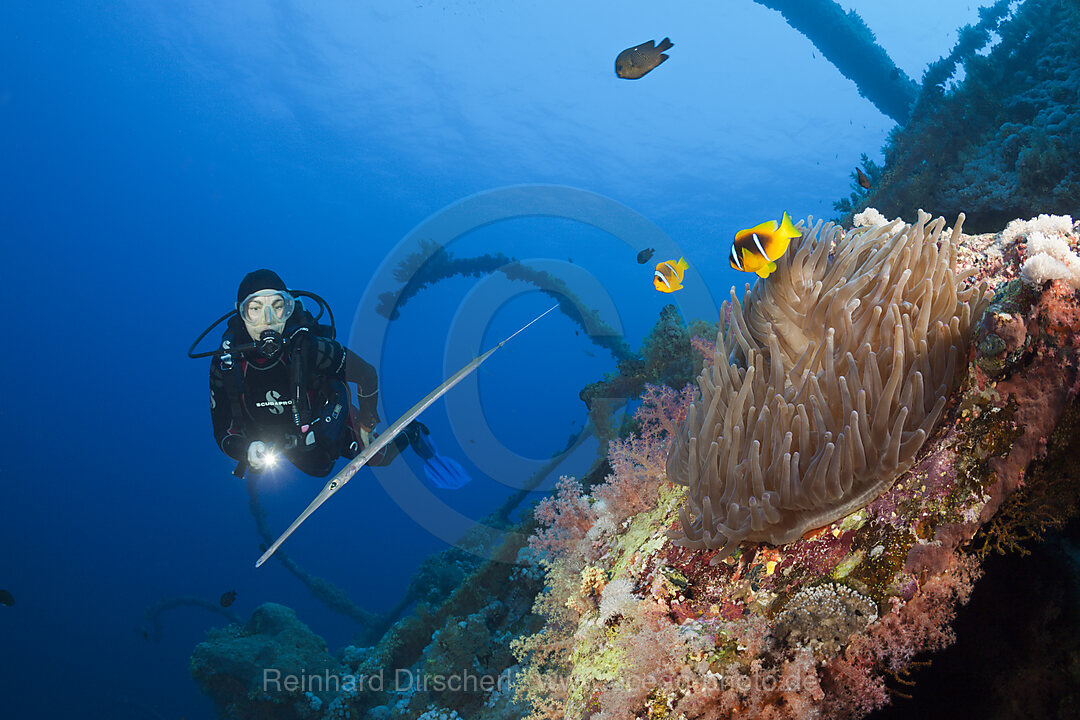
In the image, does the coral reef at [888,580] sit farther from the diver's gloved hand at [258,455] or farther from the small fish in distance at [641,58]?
the small fish in distance at [641,58]

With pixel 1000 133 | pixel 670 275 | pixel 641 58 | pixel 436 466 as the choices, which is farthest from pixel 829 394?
→ pixel 1000 133

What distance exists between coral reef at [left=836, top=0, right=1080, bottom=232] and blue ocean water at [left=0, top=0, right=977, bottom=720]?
793cm

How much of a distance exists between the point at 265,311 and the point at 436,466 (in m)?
3.07

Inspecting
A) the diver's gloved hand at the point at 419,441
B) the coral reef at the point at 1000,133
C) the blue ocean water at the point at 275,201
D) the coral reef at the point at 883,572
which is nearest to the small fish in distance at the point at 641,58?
the coral reef at the point at 883,572

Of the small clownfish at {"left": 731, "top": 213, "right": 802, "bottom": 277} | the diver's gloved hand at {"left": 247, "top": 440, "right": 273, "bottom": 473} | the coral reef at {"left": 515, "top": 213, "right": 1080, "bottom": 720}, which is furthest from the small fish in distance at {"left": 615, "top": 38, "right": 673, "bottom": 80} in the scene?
the diver's gloved hand at {"left": 247, "top": 440, "right": 273, "bottom": 473}

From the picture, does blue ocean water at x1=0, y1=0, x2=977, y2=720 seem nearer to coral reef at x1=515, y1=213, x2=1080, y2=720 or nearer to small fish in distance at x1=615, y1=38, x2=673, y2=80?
small fish in distance at x1=615, y1=38, x2=673, y2=80

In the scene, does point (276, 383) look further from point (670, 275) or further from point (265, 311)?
point (670, 275)

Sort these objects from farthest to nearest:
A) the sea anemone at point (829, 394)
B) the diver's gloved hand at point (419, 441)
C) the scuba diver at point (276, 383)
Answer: the diver's gloved hand at point (419, 441), the scuba diver at point (276, 383), the sea anemone at point (829, 394)

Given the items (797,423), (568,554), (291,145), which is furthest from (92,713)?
(291,145)

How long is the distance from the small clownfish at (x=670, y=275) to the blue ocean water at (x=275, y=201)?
6.87 metres

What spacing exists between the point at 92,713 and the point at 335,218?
68081mm

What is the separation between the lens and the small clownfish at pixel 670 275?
15.5ft

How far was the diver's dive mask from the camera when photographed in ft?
19.0

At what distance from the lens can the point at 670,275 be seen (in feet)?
15.7
